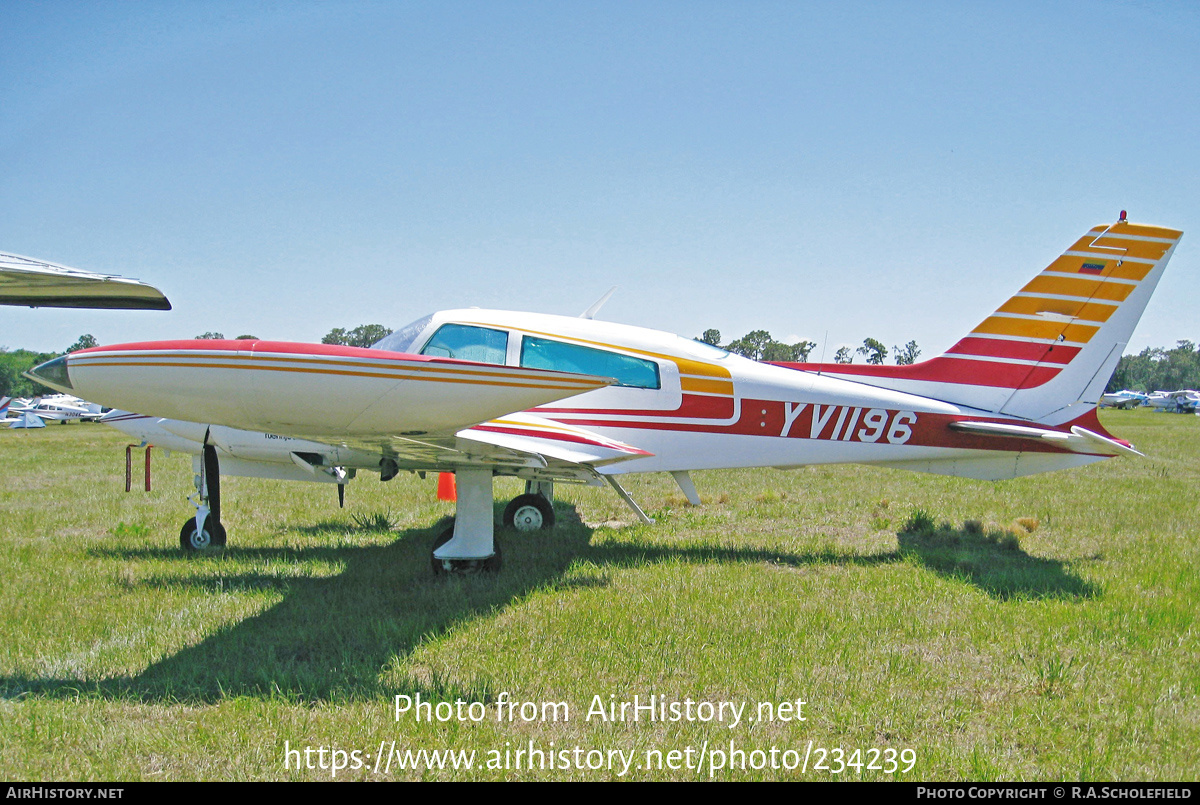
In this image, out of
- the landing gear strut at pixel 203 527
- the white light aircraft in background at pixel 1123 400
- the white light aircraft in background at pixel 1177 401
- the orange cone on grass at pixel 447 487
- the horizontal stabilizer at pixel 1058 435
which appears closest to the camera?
the horizontal stabilizer at pixel 1058 435

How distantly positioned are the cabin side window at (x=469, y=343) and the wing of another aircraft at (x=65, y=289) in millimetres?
2680

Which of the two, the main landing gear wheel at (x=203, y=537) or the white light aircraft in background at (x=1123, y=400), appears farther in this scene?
the white light aircraft in background at (x=1123, y=400)

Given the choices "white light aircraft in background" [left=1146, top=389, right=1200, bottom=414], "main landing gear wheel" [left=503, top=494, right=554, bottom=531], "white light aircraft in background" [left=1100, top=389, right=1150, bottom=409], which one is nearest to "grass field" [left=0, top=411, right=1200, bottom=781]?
"main landing gear wheel" [left=503, top=494, right=554, bottom=531]

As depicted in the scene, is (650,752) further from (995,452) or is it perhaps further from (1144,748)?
(995,452)

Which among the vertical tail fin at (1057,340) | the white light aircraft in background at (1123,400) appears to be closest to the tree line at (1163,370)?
the white light aircraft in background at (1123,400)

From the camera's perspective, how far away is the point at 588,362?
22.7 feet

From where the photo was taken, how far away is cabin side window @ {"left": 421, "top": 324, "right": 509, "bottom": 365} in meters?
6.80

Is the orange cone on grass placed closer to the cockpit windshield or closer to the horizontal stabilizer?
the cockpit windshield

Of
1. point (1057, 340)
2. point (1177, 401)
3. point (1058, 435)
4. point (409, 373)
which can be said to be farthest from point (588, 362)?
point (1177, 401)

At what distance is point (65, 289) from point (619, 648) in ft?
12.5

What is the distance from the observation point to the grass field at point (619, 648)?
328 centimetres

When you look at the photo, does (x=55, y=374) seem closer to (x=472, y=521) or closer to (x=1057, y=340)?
(x=472, y=521)

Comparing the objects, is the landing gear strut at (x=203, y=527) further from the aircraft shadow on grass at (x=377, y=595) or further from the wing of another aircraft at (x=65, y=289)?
the wing of another aircraft at (x=65, y=289)

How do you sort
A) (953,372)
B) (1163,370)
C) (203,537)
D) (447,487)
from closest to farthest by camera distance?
(953,372)
(203,537)
(447,487)
(1163,370)
